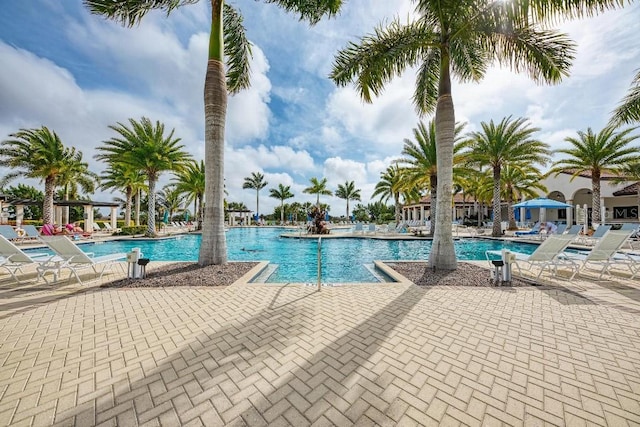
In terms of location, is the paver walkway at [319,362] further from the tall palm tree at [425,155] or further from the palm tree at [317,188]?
the palm tree at [317,188]

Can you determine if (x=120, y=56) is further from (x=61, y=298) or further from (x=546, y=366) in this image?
(x=546, y=366)

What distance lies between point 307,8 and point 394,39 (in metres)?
3.09

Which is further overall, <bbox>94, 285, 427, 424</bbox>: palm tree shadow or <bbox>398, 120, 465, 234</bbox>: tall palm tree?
<bbox>398, 120, 465, 234</bbox>: tall palm tree

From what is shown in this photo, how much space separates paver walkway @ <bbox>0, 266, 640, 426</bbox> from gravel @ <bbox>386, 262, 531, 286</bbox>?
1.25 meters

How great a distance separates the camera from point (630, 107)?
9.28m

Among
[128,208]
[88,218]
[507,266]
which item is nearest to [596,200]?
[507,266]

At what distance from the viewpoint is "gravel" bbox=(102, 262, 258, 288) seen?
5.76 metres

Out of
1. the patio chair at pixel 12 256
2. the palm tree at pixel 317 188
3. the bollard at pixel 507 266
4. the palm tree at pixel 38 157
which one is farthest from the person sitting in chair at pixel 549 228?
the palm tree at pixel 38 157

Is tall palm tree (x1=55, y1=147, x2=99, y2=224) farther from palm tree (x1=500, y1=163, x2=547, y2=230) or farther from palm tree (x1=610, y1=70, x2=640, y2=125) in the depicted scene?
palm tree (x1=500, y1=163, x2=547, y2=230)

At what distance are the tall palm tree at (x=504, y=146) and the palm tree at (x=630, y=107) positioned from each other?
8.04 metres

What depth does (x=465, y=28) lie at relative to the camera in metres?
6.73

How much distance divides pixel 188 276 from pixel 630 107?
1569 cm

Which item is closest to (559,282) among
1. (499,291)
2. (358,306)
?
(499,291)

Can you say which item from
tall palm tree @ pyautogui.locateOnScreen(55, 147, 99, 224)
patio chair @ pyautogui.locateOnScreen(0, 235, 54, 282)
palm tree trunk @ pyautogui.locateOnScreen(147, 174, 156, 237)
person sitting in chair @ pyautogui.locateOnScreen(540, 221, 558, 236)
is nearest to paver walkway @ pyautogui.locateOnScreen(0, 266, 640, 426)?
patio chair @ pyautogui.locateOnScreen(0, 235, 54, 282)
